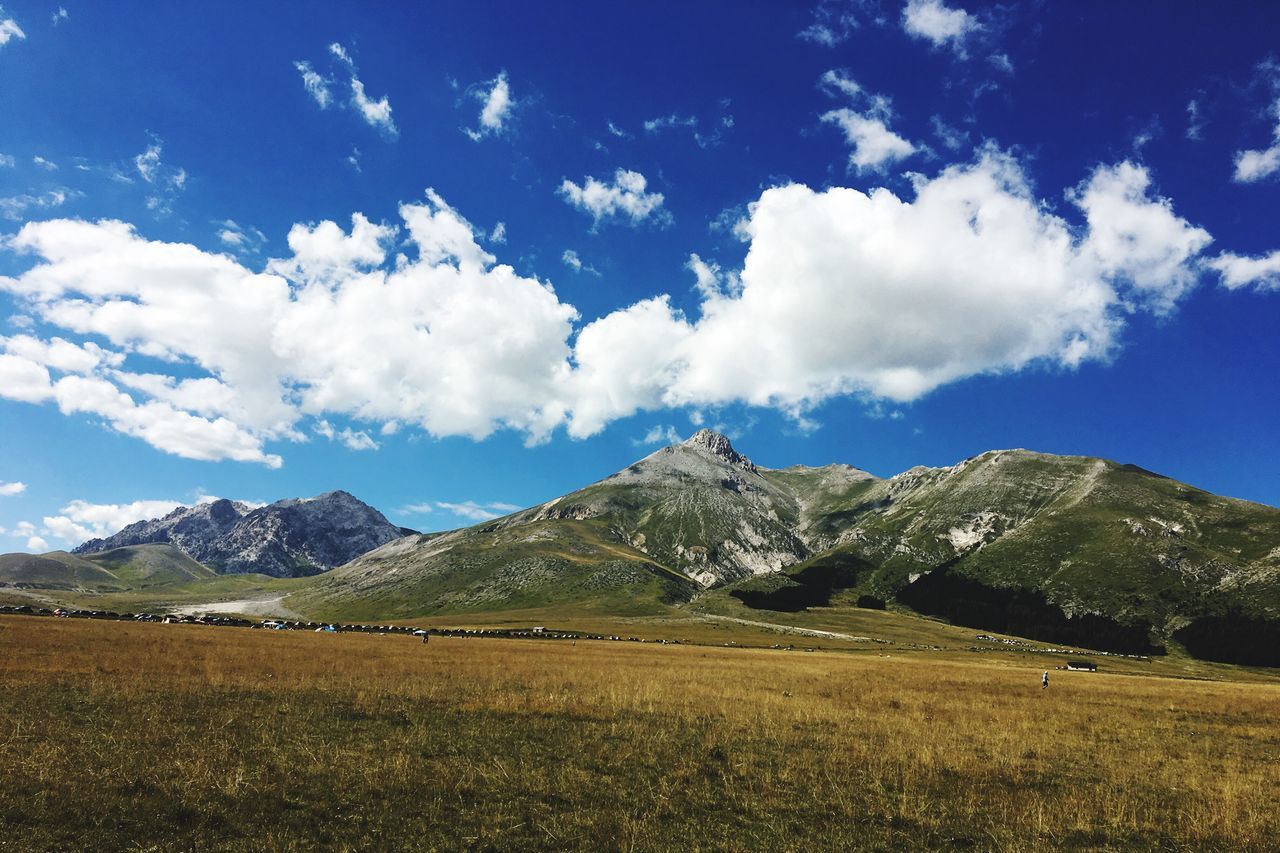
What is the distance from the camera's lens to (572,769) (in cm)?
1550

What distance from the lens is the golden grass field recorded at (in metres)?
11.3

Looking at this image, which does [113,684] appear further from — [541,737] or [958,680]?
[958,680]

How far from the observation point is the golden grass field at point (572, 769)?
11344mm

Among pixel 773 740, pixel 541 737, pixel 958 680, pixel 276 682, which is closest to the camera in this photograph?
pixel 541 737

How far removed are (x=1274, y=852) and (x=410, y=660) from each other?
44414 mm

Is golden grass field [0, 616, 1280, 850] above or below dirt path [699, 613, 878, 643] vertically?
above

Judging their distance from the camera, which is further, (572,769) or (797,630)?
(797,630)

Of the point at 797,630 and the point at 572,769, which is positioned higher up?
the point at 572,769

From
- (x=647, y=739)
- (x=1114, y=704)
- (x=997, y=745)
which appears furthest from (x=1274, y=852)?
(x=1114, y=704)

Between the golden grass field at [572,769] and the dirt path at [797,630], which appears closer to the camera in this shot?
the golden grass field at [572,769]

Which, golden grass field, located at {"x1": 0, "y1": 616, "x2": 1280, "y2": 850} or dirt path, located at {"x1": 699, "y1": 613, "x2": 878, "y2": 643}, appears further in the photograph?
dirt path, located at {"x1": 699, "y1": 613, "x2": 878, "y2": 643}

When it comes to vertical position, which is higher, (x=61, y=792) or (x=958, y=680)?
(x=61, y=792)

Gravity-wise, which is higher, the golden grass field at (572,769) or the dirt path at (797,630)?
the golden grass field at (572,769)

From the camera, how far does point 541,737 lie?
1934 cm
